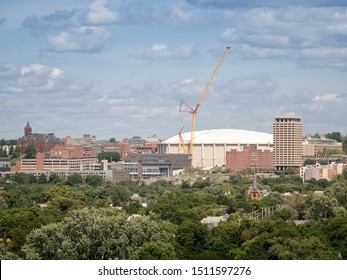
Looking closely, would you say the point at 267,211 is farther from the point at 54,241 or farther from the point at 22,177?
the point at 22,177

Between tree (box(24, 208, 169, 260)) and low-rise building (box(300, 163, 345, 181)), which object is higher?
low-rise building (box(300, 163, 345, 181))

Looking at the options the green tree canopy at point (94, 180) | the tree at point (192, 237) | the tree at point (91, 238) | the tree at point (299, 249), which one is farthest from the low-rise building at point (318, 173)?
the tree at point (91, 238)

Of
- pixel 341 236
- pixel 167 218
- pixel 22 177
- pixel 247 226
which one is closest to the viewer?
pixel 341 236

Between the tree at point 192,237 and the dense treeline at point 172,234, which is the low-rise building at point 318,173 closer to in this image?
the dense treeline at point 172,234

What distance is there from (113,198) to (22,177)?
65192mm

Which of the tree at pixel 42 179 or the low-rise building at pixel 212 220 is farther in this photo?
the tree at pixel 42 179

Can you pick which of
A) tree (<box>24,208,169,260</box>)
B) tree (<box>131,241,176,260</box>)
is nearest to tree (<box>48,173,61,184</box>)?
tree (<box>24,208,169,260</box>)

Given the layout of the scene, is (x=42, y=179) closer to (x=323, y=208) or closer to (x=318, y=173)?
(x=318, y=173)

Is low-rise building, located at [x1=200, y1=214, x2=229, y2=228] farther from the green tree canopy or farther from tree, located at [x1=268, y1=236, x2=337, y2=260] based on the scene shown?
the green tree canopy

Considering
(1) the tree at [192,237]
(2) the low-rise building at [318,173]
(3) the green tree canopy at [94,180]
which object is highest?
(2) the low-rise building at [318,173]

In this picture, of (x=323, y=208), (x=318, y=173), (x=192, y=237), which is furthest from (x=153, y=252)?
(x=318, y=173)
